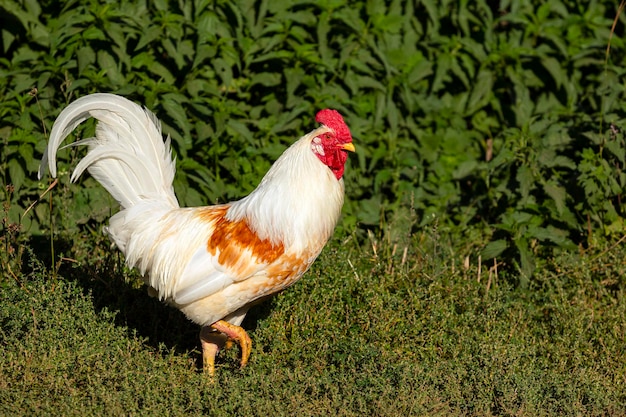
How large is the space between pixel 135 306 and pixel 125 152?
1.19 meters

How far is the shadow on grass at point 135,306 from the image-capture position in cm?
573

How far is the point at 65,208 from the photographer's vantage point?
6.03 metres

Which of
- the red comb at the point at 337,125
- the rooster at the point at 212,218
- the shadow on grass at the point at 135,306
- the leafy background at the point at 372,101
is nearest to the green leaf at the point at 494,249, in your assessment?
the leafy background at the point at 372,101

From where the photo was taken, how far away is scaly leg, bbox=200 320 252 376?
5.08 m

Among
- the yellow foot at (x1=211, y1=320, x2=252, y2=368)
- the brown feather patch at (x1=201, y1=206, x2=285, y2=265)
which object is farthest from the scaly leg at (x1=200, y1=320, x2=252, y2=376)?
the brown feather patch at (x1=201, y1=206, x2=285, y2=265)

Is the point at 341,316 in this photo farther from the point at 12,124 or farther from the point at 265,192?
the point at 12,124

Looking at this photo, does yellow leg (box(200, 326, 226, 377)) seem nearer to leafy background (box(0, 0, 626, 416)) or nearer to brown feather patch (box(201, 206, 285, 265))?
leafy background (box(0, 0, 626, 416))

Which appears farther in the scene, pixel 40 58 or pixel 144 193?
pixel 40 58

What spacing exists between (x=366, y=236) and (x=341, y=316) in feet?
4.02

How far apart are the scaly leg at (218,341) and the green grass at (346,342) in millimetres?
91

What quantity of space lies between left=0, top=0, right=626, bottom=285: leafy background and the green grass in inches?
14.0

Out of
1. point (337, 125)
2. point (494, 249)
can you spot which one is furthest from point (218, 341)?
point (494, 249)

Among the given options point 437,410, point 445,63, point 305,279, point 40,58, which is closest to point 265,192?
point 305,279

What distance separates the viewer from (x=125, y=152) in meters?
5.14
